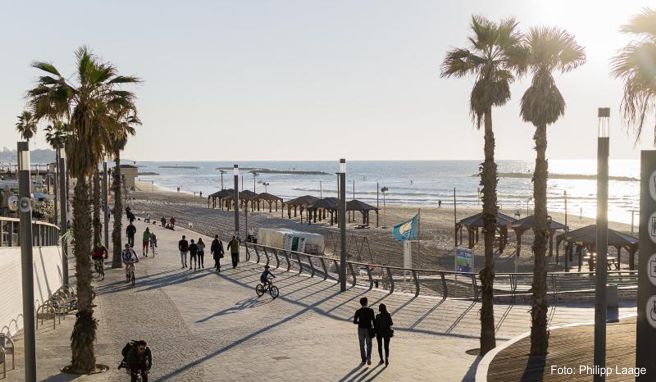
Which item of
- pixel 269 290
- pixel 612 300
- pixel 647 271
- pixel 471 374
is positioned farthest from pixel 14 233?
pixel 612 300

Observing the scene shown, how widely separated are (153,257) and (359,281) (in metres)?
11.5

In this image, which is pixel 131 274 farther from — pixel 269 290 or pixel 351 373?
pixel 351 373

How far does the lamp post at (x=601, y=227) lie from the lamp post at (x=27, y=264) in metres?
8.32

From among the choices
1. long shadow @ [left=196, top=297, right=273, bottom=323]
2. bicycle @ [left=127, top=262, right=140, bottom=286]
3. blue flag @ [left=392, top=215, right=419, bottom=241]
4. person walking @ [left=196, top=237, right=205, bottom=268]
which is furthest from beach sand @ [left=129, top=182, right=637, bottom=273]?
bicycle @ [left=127, top=262, right=140, bottom=286]

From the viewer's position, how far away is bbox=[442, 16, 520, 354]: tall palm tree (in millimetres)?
14477

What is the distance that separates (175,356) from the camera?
1448 cm

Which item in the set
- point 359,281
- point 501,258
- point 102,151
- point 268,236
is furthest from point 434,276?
point 102,151

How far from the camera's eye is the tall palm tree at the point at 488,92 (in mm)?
14477

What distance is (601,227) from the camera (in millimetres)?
8812

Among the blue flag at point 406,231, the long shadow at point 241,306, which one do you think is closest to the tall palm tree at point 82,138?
the long shadow at point 241,306

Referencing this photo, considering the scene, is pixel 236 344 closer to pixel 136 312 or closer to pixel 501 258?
pixel 136 312

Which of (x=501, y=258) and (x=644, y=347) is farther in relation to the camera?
(x=501, y=258)

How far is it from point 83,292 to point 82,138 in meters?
3.17

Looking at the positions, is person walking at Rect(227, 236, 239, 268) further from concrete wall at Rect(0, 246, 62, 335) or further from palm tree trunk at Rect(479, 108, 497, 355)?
palm tree trunk at Rect(479, 108, 497, 355)
